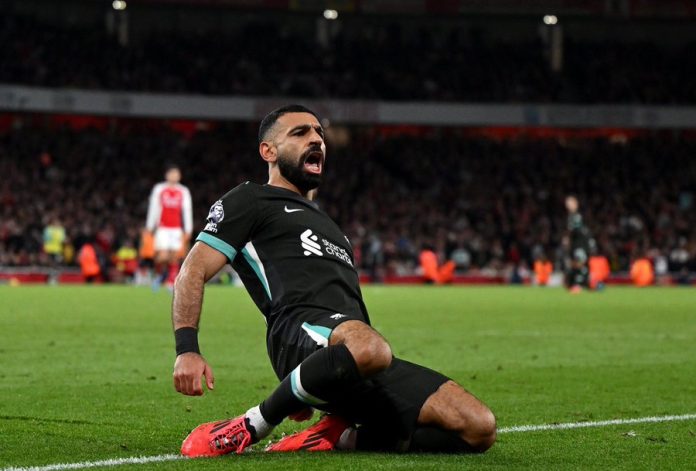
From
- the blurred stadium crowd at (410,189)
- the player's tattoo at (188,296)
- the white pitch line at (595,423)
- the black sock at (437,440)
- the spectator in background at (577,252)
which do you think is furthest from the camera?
the blurred stadium crowd at (410,189)

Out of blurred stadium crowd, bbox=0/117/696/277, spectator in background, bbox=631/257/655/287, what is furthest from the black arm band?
spectator in background, bbox=631/257/655/287

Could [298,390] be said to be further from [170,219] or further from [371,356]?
[170,219]

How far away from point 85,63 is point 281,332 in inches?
1522

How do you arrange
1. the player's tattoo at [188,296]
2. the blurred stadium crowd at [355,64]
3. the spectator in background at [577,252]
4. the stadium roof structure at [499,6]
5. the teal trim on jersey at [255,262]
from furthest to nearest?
the stadium roof structure at [499,6] < the blurred stadium crowd at [355,64] < the spectator in background at [577,252] < the teal trim on jersey at [255,262] < the player's tattoo at [188,296]

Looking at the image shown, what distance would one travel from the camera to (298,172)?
5551 mm

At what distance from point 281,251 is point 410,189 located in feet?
127

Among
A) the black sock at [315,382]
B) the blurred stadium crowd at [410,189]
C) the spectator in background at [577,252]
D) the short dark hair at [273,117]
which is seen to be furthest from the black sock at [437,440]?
the blurred stadium crowd at [410,189]

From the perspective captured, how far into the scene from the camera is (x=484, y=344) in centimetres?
1204

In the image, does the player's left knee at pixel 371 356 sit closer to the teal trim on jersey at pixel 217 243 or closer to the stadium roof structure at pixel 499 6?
the teal trim on jersey at pixel 217 243

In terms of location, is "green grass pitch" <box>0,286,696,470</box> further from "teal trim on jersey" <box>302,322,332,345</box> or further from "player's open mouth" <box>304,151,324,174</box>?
"player's open mouth" <box>304,151,324,174</box>

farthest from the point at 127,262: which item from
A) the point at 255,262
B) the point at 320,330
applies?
the point at 320,330

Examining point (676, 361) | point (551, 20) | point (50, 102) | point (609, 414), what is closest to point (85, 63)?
point (50, 102)

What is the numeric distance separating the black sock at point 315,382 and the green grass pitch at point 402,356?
22 cm

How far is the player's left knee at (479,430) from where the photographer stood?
16.8 ft
